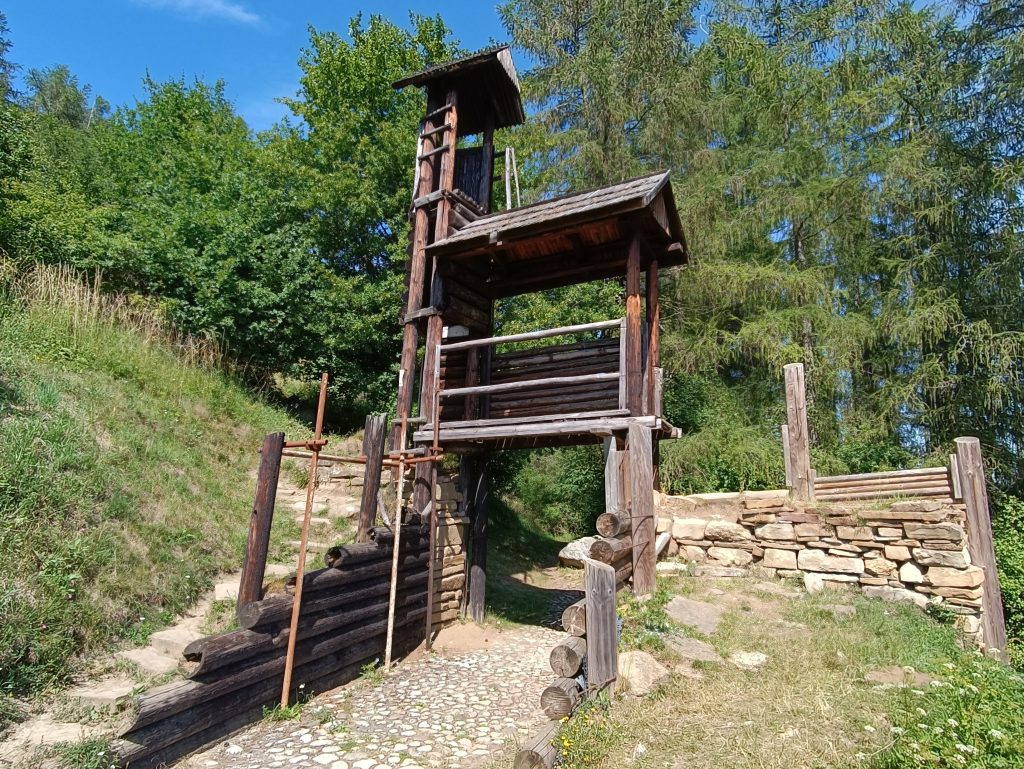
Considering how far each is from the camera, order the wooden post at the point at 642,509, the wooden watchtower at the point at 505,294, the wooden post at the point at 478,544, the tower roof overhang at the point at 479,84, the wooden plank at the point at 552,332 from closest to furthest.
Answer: the wooden post at the point at 642,509 < the wooden plank at the point at 552,332 < the wooden watchtower at the point at 505,294 < the wooden post at the point at 478,544 < the tower roof overhang at the point at 479,84

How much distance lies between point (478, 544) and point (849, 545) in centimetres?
545

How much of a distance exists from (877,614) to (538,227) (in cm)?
649

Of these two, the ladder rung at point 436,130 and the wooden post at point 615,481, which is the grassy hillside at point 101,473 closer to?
the wooden post at point 615,481

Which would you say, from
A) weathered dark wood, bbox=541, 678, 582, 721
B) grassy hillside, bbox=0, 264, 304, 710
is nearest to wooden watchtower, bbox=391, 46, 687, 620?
weathered dark wood, bbox=541, 678, 582, 721

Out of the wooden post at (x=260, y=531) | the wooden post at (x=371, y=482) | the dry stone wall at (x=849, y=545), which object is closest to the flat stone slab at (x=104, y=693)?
the wooden post at (x=260, y=531)

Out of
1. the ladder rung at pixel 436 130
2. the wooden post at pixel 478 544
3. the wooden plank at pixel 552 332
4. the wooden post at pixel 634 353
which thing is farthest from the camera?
the ladder rung at pixel 436 130

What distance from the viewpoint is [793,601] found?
24.8ft

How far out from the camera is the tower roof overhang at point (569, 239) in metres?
7.69

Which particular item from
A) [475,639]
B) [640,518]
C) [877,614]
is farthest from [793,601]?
[475,639]

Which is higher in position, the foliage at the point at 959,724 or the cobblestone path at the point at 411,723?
the foliage at the point at 959,724

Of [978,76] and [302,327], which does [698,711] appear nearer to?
[302,327]

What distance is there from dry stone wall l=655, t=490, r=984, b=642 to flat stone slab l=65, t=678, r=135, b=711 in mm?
7331

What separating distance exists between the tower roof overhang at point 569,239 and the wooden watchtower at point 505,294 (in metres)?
0.02

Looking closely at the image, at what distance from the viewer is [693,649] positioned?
5691 millimetres
